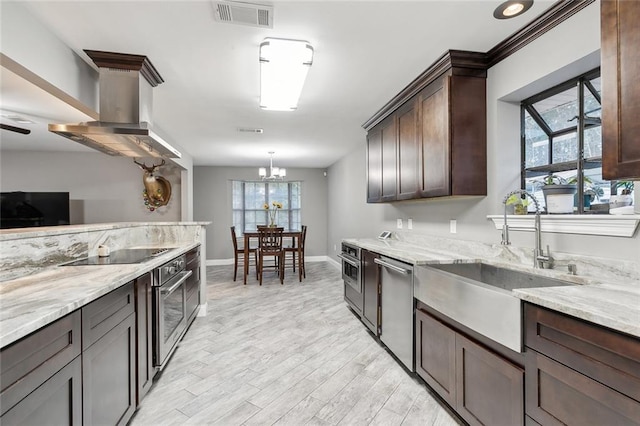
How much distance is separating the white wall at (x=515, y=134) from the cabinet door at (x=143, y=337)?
2.44 m

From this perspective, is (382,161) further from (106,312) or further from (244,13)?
(106,312)

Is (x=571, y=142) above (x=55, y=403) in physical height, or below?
above

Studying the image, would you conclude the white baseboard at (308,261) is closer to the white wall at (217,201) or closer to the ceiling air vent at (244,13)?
the white wall at (217,201)

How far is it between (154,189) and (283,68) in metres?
4.19

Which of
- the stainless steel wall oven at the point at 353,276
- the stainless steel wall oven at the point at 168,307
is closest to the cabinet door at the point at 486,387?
the stainless steel wall oven at the point at 353,276

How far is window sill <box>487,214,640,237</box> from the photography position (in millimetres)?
1441

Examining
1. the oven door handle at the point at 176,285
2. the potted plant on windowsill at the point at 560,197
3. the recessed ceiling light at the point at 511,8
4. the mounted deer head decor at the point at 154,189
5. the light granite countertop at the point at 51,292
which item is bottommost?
the oven door handle at the point at 176,285

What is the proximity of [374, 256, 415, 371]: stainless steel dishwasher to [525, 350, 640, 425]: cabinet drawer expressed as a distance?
1.00 meters

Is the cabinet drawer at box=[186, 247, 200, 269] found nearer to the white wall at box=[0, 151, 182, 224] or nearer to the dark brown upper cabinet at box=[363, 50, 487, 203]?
the dark brown upper cabinet at box=[363, 50, 487, 203]

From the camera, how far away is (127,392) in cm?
172

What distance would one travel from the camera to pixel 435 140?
8.01 ft

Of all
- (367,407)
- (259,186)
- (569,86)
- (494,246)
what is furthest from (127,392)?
(259,186)

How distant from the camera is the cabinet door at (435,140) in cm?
230

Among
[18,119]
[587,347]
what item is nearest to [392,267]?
[587,347]
